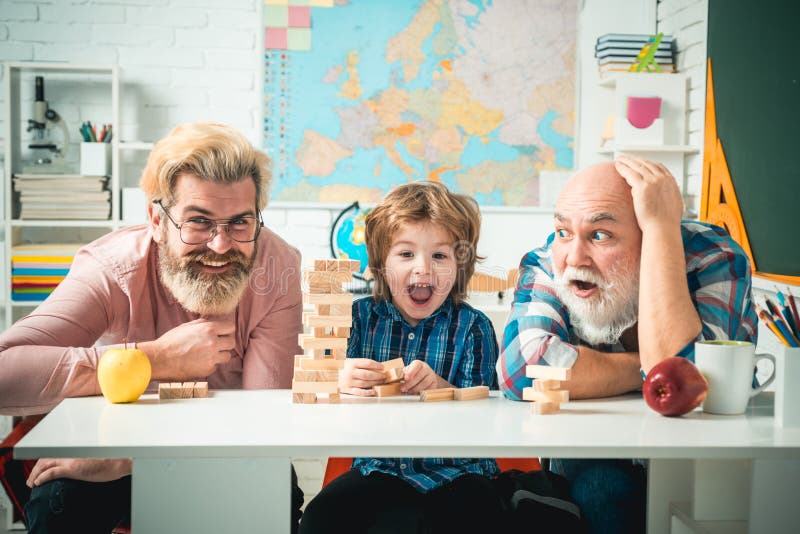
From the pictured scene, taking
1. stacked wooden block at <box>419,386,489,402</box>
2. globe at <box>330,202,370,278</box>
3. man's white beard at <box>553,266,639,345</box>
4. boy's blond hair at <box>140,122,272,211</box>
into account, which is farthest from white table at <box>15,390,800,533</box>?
globe at <box>330,202,370,278</box>

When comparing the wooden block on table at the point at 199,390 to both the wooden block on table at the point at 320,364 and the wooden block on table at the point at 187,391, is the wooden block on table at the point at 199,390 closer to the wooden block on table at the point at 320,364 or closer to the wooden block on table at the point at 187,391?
the wooden block on table at the point at 187,391

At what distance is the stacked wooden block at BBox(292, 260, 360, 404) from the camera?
1665 millimetres

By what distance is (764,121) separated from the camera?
10.7ft

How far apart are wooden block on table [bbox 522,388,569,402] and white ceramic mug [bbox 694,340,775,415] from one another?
0.28m

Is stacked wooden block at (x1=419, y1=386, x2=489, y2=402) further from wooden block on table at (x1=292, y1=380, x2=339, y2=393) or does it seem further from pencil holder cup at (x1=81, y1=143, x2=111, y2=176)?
pencil holder cup at (x1=81, y1=143, x2=111, y2=176)

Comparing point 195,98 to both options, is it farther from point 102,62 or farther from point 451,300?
point 451,300

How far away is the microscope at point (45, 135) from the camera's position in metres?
4.43

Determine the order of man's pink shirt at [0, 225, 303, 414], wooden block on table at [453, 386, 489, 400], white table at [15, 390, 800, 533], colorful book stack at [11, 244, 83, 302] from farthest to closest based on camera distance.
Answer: colorful book stack at [11, 244, 83, 302] → man's pink shirt at [0, 225, 303, 414] → wooden block on table at [453, 386, 489, 400] → white table at [15, 390, 800, 533]

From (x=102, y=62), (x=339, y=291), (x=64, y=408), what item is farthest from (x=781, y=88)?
(x=102, y=62)

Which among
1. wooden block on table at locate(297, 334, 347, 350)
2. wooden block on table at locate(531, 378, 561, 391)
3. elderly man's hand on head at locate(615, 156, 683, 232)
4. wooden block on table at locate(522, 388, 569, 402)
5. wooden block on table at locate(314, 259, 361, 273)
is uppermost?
elderly man's hand on head at locate(615, 156, 683, 232)

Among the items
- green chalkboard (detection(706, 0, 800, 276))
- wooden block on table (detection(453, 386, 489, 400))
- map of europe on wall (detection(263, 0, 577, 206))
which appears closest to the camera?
wooden block on table (detection(453, 386, 489, 400))

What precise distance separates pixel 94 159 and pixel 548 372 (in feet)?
11.3

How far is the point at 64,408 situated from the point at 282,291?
81 centimetres

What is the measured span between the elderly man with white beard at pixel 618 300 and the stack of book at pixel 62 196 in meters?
3.04
